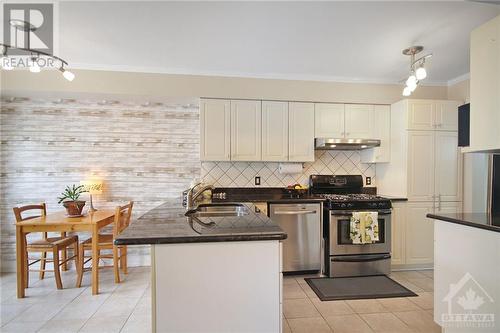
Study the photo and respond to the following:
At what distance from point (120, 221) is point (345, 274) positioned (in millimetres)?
2697

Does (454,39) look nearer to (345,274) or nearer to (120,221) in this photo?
(345,274)

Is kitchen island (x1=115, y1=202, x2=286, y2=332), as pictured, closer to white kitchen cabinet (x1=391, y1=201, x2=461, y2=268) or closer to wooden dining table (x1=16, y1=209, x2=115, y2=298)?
wooden dining table (x1=16, y1=209, x2=115, y2=298)

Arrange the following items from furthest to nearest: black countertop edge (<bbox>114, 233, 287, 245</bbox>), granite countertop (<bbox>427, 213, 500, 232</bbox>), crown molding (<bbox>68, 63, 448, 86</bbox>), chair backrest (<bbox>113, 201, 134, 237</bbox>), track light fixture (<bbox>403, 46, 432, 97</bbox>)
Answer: crown molding (<bbox>68, 63, 448, 86</bbox>) < chair backrest (<bbox>113, 201, 134, 237</bbox>) < track light fixture (<bbox>403, 46, 432, 97</bbox>) < granite countertop (<bbox>427, 213, 500, 232</bbox>) < black countertop edge (<bbox>114, 233, 287, 245</bbox>)

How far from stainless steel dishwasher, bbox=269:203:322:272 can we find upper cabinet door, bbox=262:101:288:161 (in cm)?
72

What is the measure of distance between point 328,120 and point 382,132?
0.78 metres

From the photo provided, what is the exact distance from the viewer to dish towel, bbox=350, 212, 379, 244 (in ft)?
10.0

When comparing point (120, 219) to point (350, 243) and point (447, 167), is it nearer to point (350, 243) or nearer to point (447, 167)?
point (350, 243)

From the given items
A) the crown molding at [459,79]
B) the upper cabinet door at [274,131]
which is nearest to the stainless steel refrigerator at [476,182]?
the crown molding at [459,79]

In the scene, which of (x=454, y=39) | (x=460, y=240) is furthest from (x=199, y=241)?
(x=454, y=39)

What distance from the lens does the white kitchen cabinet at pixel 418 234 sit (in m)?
3.28

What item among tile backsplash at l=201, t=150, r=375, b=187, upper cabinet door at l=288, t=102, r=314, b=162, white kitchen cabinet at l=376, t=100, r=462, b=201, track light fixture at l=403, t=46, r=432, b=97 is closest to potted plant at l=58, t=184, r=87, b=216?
tile backsplash at l=201, t=150, r=375, b=187

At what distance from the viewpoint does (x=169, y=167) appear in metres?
3.59

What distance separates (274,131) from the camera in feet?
11.4

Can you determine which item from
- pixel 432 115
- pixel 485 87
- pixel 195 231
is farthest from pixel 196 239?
pixel 432 115
